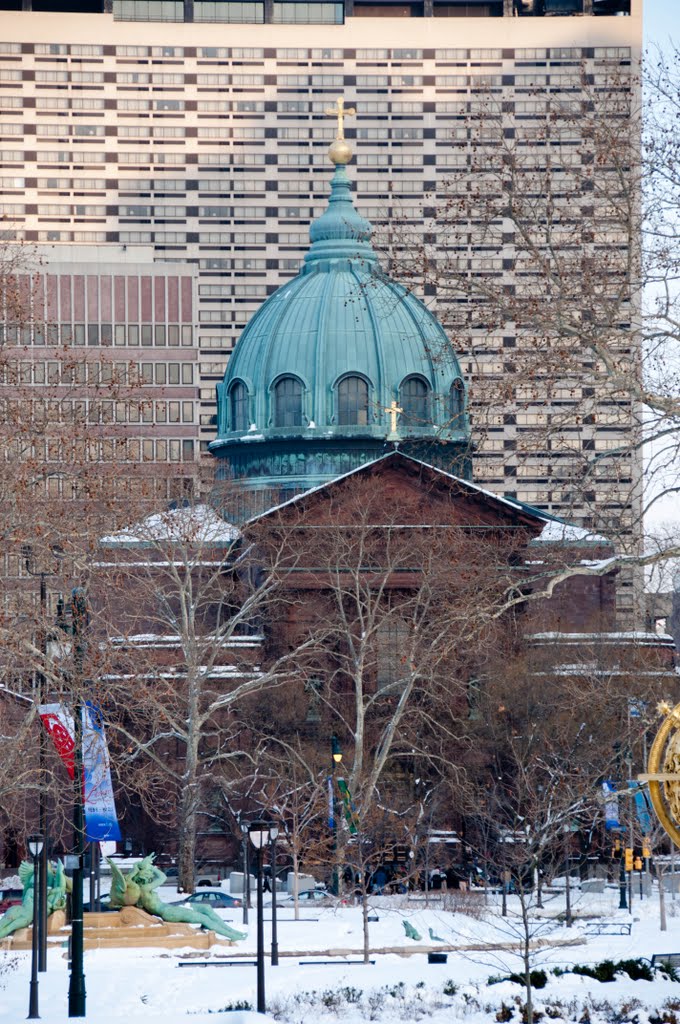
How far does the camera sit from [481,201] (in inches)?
1189

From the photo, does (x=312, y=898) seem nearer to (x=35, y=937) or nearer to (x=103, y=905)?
(x=103, y=905)

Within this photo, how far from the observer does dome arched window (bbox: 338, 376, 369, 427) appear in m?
101

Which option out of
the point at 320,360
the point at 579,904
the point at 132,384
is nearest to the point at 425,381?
the point at 320,360

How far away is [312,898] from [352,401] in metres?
37.2

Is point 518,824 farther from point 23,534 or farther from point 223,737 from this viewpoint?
point 23,534

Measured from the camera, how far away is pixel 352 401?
101125mm

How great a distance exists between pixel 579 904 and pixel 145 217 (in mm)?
140541

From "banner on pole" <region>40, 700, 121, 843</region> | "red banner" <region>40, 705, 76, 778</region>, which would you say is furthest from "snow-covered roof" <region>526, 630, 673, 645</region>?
"red banner" <region>40, 705, 76, 778</region>

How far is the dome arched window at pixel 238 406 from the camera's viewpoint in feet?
338

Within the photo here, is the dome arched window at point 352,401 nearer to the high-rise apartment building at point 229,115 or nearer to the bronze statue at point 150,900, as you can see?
the bronze statue at point 150,900

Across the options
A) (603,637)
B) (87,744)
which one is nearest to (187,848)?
(603,637)

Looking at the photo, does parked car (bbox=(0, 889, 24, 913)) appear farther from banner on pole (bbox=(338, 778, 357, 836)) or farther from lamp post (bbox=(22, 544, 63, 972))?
lamp post (bbox=(22, 544, 63, 972))

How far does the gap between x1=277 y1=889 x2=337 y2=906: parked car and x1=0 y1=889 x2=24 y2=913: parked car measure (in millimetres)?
8095

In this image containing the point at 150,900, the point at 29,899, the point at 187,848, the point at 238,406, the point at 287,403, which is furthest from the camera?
the point at 238,406
